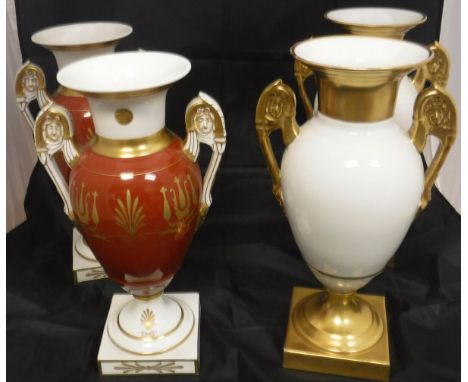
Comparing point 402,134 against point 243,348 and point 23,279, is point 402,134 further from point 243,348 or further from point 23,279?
point 23,279

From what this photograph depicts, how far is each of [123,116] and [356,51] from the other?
426 millimetres

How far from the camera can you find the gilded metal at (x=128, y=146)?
90cm

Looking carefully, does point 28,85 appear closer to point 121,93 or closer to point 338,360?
point 121,93

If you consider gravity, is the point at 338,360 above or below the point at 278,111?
below

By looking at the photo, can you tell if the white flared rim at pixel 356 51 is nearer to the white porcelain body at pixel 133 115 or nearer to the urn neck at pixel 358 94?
the urn neck at pixel 358 94

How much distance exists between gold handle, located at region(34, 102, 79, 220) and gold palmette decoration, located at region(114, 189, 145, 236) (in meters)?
0.14

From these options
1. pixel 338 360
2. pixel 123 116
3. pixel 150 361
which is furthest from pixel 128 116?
pixel 338 360

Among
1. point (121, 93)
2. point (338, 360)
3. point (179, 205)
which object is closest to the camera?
point (121, 93)

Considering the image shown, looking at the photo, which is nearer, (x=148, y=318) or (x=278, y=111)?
(x=278, y=111)

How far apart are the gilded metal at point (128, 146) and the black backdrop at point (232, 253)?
462mm

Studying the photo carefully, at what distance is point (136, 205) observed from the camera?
89 cm

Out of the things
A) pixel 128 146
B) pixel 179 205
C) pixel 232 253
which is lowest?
pixel 232 253

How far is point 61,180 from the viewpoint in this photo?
0.97 m

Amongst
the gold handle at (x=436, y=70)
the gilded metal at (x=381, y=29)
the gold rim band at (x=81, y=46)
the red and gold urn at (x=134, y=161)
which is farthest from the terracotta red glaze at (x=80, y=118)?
the gold handle at (x=436, y=70)
